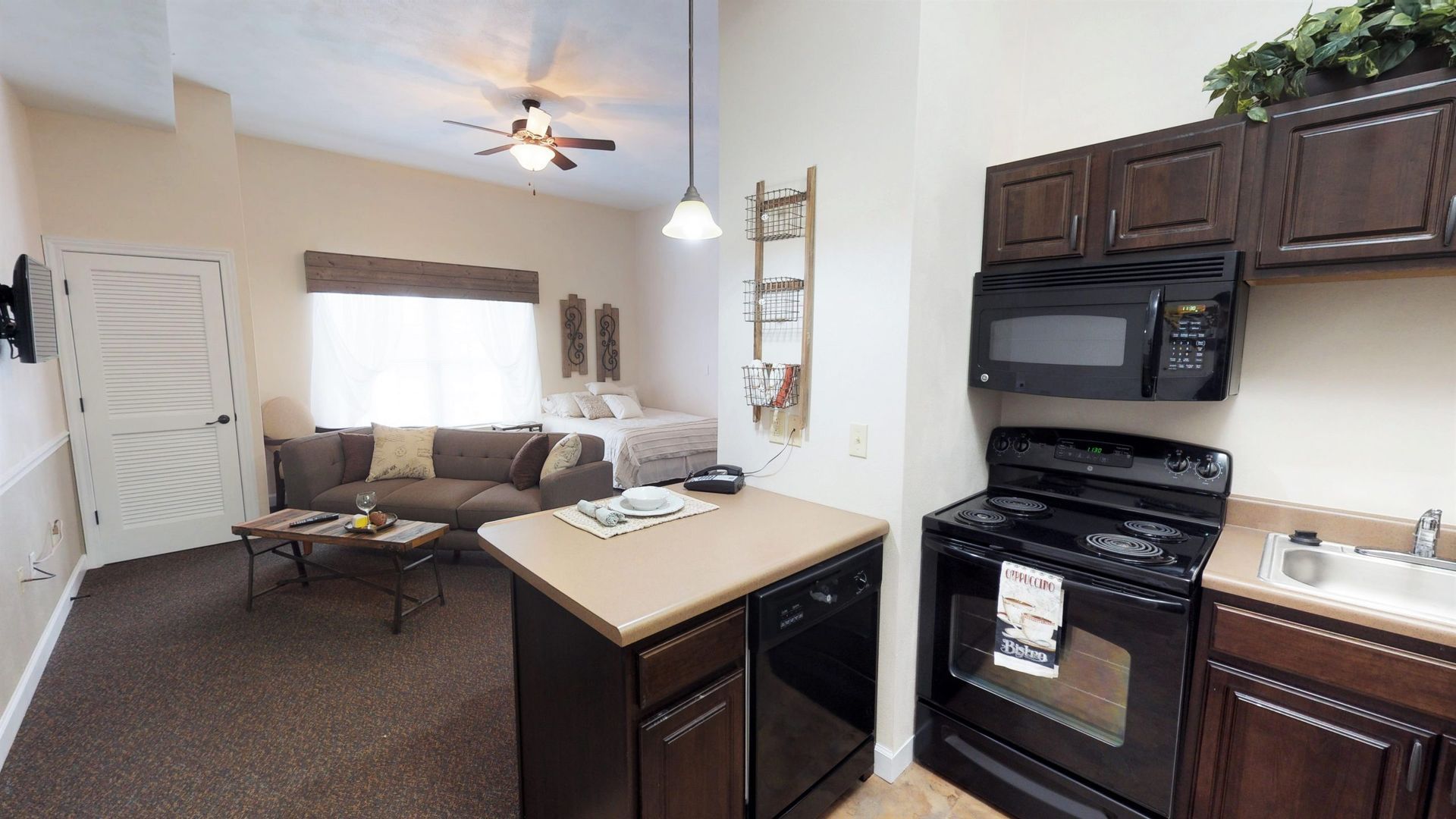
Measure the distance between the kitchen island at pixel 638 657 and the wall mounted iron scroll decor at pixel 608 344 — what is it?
17.2 ft

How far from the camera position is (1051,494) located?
2039mm

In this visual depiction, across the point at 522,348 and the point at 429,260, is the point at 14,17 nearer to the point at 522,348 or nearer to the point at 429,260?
the point at 429,260

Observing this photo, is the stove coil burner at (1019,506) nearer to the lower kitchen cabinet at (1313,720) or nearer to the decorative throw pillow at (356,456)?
the lower kitchen cabinet at (1313,720)

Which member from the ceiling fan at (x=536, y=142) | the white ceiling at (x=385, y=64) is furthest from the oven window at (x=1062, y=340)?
the ceiling fan at (x=536, y=142)

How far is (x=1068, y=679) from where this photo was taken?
1625 millimetres

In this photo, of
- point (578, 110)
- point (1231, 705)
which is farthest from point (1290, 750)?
point (578, 110)

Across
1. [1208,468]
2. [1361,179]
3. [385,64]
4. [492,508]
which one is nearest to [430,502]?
[492,508]

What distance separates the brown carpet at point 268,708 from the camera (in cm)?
181

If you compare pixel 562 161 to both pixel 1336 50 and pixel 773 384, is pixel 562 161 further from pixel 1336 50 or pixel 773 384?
pixel 1336 50

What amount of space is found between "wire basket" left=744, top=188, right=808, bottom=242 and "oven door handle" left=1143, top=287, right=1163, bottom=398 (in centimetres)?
105

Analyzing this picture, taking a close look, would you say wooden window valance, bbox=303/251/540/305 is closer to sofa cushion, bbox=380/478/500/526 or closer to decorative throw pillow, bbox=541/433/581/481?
sofa cushion, bbox=380/478/500/526

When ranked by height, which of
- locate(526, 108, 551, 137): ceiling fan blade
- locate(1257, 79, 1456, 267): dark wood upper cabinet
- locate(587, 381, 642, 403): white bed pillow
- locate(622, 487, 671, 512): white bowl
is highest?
locate(526, 108, 551, 137): ceiling fan blade

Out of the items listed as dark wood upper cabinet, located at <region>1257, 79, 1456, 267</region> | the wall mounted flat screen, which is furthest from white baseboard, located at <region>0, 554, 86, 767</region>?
dark wood upper cabinet, located at <region>1257, 79, 1456, 267</region>

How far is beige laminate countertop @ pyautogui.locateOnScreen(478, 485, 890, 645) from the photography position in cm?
119
